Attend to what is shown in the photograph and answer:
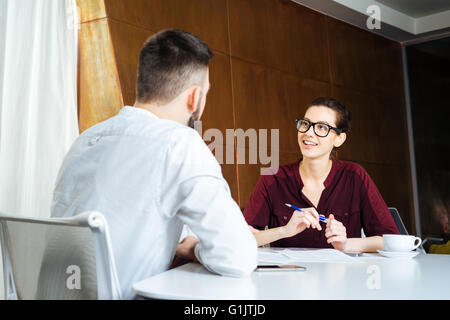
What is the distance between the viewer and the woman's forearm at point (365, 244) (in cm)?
196

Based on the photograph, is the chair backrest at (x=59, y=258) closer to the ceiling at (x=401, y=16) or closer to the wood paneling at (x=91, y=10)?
the wood paneling at (x=91, y=10)

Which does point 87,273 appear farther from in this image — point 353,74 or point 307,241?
point 353,74

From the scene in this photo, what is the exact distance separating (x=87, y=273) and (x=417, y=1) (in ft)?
17.4

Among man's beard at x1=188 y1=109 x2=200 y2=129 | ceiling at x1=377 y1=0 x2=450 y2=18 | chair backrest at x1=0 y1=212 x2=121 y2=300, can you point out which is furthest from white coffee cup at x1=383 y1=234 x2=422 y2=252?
ceiling at x1=377 y1=0 x2=450 y2=18

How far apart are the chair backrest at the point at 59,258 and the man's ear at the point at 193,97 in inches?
22.9

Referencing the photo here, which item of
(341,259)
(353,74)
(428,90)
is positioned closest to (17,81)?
(341,259)

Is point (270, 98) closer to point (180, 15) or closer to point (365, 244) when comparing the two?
point (180, 15)

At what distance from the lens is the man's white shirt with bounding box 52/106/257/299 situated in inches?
49.8

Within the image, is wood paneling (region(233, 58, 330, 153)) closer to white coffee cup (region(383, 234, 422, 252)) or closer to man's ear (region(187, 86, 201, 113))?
white coffee cup (region(383, 234, 422, 252))

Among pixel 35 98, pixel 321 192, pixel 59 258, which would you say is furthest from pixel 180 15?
pixel 59 258

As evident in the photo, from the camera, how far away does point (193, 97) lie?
1.55 metres

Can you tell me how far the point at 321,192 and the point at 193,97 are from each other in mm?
1232

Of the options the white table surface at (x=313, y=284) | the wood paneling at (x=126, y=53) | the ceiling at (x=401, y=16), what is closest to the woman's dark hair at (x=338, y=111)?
the wood paneling at (x=126, y=53)

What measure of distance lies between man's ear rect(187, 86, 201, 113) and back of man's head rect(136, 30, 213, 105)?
0.02 meters
